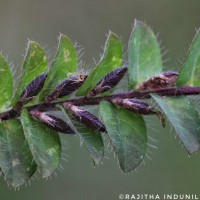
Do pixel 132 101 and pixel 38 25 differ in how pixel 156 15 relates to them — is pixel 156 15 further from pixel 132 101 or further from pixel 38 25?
pixel 132 101

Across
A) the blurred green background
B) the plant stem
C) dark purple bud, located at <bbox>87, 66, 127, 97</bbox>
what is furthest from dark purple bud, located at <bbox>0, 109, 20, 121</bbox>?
the blurred green background

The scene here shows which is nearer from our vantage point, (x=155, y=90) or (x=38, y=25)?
(x=155, y=90)

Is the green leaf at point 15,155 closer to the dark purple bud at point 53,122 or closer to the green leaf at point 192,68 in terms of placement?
the dark purple bud at point 53,122

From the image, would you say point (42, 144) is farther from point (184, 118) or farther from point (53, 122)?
point (184, 118)

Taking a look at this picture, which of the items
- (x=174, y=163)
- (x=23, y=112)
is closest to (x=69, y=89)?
(x=23, y=112)

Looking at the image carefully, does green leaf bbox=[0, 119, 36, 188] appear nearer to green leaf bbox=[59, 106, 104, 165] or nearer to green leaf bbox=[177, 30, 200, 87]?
green leaf bbox=[59, 106, 104, 165]

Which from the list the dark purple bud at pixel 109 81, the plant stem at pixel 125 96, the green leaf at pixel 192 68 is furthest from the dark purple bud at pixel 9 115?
the green leaf at pixel 192 68
